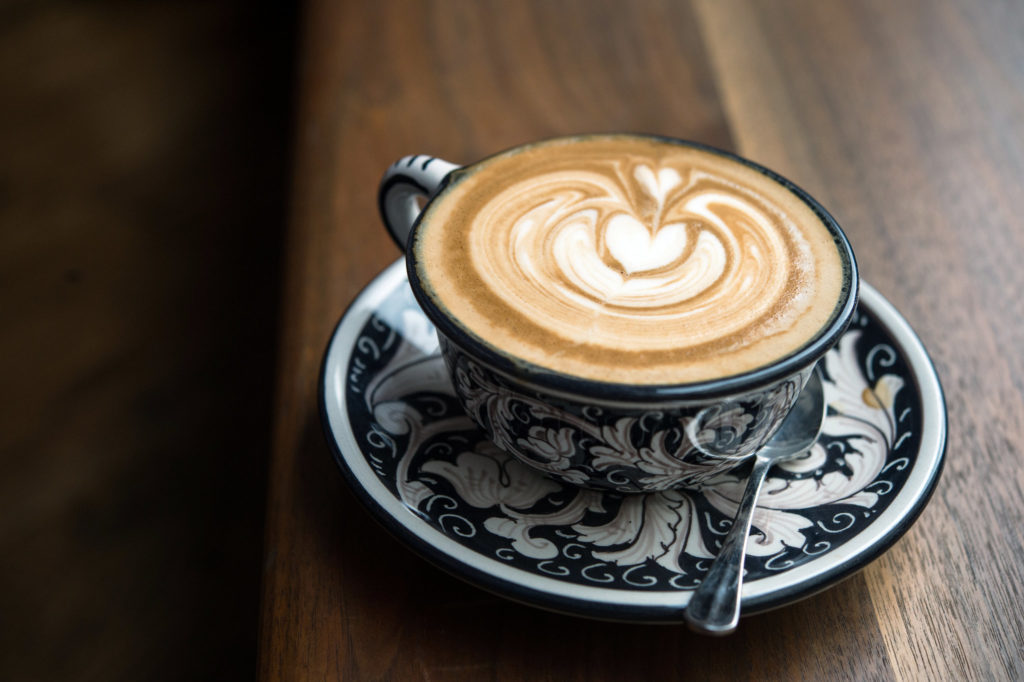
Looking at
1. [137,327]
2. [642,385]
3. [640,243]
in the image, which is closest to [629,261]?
[640,243]

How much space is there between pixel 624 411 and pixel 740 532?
0.33ft

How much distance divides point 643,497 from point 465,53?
64cm

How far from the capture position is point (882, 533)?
1.40ft

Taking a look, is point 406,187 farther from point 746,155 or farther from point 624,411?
point 746,155

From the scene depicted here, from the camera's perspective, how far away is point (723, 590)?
400mm

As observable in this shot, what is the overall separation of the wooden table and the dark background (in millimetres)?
200

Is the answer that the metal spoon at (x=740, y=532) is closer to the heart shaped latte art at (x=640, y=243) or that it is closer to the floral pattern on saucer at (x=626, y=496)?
the floral pattern on saucer at (x=626, y=496)

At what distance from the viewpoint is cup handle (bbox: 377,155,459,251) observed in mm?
556

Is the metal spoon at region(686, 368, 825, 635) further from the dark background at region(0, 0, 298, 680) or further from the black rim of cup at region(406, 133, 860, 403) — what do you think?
the dark background at region(0, 0, 298, 680)

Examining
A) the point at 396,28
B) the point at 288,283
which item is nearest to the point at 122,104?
the point at 396,28

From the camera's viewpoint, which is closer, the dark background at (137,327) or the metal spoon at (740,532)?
the metal spoon at (740,532)

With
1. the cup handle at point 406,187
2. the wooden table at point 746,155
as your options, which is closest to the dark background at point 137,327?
the wooden table at point 746,155

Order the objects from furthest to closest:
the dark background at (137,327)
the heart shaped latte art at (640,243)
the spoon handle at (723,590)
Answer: the dark background at (137,327) < the heart shaped latte art at (640,243) < the spoon handle at (723,590)

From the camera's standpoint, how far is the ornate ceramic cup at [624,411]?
1.31ft
